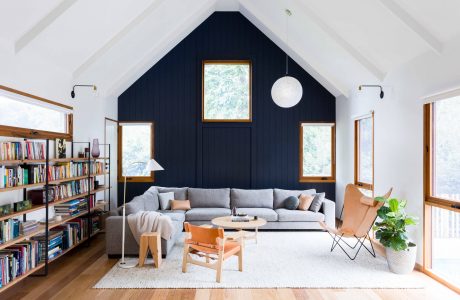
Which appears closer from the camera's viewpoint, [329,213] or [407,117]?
[407,117]

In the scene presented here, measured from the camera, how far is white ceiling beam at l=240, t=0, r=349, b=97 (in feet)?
22.6

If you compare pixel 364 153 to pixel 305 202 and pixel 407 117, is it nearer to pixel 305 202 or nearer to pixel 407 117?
pixel 305 202

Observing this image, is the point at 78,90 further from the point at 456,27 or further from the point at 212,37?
the point at 456,27

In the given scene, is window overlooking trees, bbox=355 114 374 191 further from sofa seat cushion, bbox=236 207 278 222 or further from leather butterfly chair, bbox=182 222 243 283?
leather butterfly chair, bbox=182 222 243 283

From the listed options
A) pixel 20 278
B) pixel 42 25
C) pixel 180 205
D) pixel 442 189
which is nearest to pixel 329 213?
pixel 442 189

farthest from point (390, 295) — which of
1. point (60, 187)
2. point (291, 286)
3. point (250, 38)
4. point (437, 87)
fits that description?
point (250, 38)

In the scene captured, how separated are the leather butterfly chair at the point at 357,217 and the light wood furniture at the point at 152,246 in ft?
8.23

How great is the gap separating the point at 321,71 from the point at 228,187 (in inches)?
124

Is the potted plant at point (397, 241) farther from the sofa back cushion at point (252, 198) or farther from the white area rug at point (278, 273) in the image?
the sofa back cushion at point (252, 198)

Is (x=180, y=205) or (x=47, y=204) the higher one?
(x=47, y=204)

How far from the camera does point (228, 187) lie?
25.3ft

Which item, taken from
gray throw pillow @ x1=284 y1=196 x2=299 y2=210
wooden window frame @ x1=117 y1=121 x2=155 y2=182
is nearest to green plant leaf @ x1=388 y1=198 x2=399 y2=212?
gray throw pillow @ x1=284 y1=196 x2=299 y2=210

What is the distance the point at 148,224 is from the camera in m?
4.71

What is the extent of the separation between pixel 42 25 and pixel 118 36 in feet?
5.00
